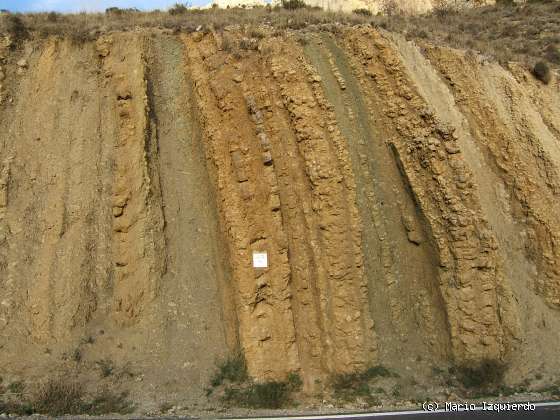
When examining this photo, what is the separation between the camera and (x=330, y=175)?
9617 mm

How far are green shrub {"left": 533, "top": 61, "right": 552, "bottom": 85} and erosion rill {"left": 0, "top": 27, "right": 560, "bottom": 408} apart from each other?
3.71 metres

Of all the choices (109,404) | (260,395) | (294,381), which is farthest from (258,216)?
(109,404)

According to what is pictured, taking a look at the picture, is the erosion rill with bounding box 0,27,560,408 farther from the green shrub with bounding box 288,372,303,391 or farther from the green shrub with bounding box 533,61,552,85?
the green shrub with bounding box 533,61,552,85

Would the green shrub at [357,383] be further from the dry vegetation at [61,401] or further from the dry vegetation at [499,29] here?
the dry vegetation at [499,29]

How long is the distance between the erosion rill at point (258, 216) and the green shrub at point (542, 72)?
12.2 feet

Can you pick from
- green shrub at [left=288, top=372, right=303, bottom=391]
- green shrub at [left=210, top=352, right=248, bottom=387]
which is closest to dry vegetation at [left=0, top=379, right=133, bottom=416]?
green shrub at [left=210, top=352, right=248, bottom=387]

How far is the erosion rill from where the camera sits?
353 inches

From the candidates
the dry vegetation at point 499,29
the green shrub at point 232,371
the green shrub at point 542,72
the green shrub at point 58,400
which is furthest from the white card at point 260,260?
the green shrub at point 542,72

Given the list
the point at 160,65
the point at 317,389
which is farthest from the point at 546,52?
the point at 317,389

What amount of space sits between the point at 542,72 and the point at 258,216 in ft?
34.1

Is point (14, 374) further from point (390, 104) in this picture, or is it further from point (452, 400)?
point (390, 104)

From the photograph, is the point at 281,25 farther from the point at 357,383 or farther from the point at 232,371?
the point at 357,383

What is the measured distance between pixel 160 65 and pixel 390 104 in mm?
5517

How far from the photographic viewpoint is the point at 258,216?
9500 mm
